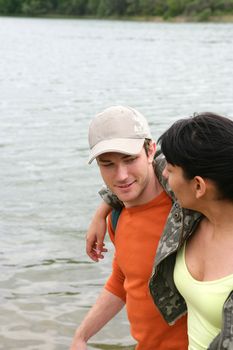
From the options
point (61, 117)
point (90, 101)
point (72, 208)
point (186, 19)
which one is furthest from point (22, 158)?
point (186, 19)

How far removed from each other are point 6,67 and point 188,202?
32.3 metres

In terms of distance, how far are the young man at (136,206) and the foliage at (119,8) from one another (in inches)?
3964

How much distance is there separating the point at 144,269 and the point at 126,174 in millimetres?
435

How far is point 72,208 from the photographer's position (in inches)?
404

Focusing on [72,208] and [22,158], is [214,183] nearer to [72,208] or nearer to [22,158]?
[72,208]

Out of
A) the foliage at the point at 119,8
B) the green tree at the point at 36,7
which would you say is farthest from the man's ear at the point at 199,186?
the green tree at the point at 36,7

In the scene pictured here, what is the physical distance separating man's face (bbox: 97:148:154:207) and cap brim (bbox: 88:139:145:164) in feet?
0.15

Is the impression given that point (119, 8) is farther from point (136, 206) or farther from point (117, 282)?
point (136, 206)

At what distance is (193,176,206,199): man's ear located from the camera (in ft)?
9.56

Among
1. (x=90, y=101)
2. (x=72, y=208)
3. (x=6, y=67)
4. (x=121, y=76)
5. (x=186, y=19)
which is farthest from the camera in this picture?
(x=186, y=19)

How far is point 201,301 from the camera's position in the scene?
295 centimetres

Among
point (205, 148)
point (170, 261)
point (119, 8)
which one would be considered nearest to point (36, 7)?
point (119, 8)

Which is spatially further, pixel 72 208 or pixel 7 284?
pixel 72 208

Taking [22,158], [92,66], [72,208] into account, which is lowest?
[92,66]
